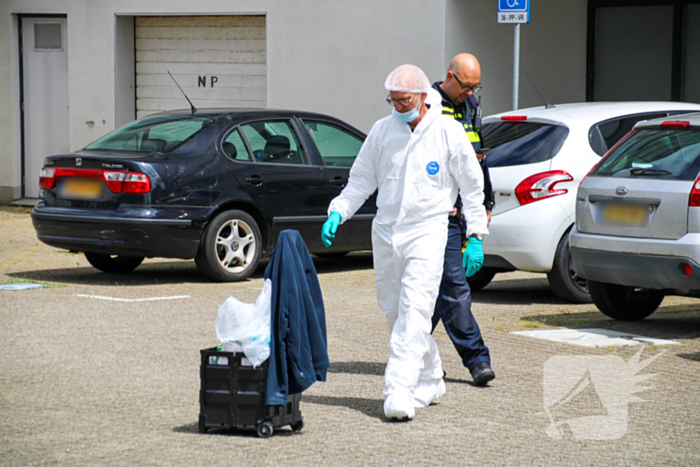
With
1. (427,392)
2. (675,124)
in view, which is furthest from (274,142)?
(427,392)

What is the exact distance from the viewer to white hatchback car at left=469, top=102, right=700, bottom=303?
321 inches

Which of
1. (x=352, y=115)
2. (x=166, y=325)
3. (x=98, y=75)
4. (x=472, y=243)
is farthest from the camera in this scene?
(x=98, y=75)

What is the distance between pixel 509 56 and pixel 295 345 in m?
11.1

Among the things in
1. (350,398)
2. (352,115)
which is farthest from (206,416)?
(352,115)

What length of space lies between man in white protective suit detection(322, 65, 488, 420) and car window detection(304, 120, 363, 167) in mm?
5042

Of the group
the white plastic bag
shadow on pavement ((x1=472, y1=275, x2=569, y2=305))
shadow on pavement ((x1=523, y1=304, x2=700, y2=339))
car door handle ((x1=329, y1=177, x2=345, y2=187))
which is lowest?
shadow on pavement ((x1=472, y1=275, x2=569, y2=305))

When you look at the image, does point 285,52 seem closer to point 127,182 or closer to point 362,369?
point 127,182

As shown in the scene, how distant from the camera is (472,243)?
5512mm

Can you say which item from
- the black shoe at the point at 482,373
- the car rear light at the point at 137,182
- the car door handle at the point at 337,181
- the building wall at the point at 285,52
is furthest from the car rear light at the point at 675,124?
the building wall at the point at 285,52

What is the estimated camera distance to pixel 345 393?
550 cm

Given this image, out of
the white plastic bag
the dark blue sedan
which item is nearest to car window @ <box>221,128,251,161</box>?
the dark blue sedan

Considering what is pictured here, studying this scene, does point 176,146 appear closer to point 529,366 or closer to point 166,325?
point 166,325

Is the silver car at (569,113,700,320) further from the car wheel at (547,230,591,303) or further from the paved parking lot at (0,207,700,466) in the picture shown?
the car wheel at (547,230,591,303)

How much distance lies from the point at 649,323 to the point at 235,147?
4169 mm
